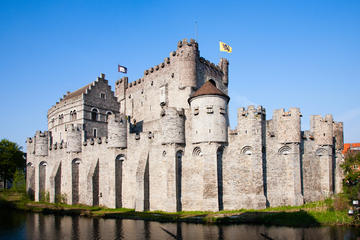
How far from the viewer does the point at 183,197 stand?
1328 inches

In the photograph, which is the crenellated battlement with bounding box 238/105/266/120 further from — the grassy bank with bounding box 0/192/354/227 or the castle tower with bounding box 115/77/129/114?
the castle tower with bounding box 115/77/129/114

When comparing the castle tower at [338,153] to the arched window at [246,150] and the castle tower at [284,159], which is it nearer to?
the castle tower at [284,159]

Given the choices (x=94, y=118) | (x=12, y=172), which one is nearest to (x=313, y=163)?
(x=94, y=118)

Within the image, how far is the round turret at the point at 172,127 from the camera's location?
3403 cm

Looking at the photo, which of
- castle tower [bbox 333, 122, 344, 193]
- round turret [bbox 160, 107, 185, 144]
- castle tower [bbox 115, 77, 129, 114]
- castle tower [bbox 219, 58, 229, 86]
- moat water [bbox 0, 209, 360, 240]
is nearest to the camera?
moat water [bbox 0, 209, 360, 240]

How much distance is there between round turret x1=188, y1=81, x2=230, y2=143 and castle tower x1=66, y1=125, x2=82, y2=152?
19.8m

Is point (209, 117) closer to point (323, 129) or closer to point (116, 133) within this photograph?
point (323, 129)

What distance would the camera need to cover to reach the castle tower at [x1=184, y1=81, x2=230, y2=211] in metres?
31.6

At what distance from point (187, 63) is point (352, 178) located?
78.0ft

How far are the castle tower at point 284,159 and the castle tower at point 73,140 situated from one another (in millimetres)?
26547

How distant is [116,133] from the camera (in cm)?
3956

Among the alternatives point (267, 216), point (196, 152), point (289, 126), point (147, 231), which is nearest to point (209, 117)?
point (196, 152)

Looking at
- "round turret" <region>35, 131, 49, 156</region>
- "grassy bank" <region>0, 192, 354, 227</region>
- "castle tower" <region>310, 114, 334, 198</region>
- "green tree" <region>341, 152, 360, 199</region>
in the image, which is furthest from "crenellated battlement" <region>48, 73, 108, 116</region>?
"green tree" <region>341, 152, 360, 199</region>

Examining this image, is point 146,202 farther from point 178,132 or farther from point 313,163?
point 313,163
